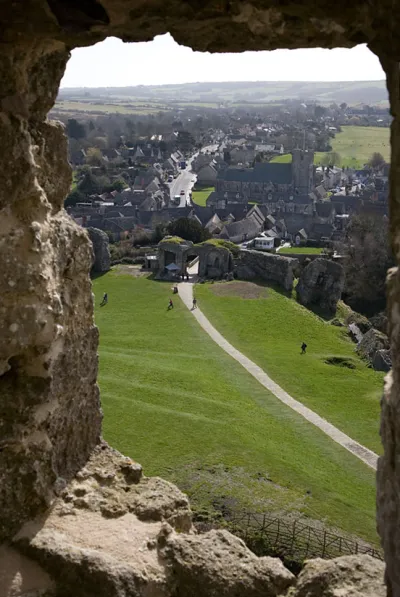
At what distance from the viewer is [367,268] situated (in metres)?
40.3

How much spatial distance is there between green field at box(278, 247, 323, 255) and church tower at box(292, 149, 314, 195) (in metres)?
29.9

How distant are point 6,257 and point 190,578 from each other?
309 cm

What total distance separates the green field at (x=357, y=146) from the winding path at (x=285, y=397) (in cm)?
6675

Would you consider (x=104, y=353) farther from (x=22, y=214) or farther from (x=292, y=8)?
(x=292, y=8)

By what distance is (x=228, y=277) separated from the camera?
3956 cm

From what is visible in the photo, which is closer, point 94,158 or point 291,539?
point 291,539

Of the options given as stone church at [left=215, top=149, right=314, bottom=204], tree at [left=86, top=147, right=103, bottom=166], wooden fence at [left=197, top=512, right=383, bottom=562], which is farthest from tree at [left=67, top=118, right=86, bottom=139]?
wooden fence at [left=197, top=512, right=383, bottom=562]

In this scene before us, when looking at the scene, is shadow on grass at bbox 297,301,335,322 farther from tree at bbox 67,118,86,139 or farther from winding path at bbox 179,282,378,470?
tree at bbox 67,118,86,139

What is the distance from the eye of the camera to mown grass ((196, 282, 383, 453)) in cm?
2156

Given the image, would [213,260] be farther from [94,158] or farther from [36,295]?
[94,158]

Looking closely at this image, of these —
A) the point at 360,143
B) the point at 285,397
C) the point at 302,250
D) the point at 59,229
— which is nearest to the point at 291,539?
the point at 59,229

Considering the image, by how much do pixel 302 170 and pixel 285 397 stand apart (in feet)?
211

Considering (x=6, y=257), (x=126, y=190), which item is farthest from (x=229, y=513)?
(x=126, y=190)

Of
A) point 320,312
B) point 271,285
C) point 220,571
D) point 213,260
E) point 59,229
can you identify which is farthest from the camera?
point 213,260
